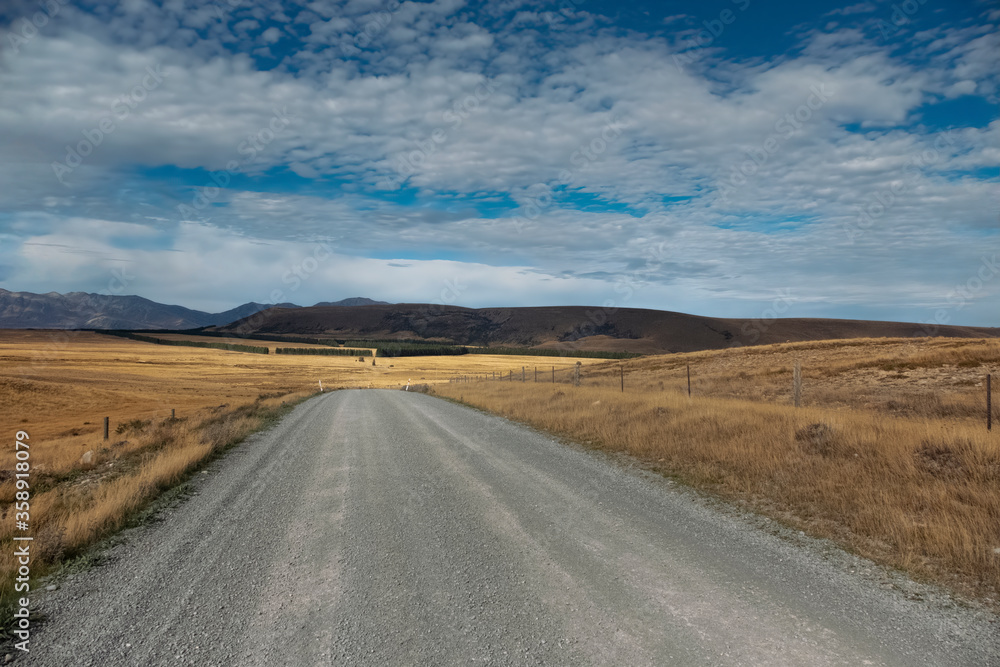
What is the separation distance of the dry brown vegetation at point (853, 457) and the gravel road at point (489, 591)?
0.72 meters

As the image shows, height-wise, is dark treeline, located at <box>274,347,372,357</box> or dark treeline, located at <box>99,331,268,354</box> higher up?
dark treeline, located at <box>99,331,268,354</box>

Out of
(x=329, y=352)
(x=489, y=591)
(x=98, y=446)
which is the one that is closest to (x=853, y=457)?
(x=489, y=591)

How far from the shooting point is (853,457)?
351 inches

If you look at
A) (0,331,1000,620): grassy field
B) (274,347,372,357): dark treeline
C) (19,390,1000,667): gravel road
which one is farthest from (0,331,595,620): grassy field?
(274,347,372,357): dark treeline

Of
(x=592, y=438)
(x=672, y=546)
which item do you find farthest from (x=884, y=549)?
(x=592, y=438)

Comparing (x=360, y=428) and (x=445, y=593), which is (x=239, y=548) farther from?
(x=360, y=428)

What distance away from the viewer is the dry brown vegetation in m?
5.81

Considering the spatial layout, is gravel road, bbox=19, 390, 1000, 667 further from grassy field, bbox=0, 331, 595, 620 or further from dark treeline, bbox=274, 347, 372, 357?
dark treeline, bbox=274, 347, 372, 357

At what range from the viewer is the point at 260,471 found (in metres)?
10.5

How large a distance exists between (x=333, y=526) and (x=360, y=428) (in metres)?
10.5

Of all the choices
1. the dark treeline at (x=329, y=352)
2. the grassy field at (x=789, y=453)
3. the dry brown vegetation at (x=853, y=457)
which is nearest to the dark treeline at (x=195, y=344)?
the dark treeline at (x=329, y=352)

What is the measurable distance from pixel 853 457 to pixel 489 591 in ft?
23.7

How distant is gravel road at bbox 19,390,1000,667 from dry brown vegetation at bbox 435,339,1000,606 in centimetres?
72

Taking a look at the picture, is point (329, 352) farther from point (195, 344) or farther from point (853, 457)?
point (853, 457)
